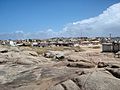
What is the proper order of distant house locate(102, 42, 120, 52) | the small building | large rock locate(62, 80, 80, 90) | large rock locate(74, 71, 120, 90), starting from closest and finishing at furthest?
large rock locate(74, 71, 120, 90), large rock locate(62, 80, 80, 90), distant house locate(102, 42, 120, 52), the small building

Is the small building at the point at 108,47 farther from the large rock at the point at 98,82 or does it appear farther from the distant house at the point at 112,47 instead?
the large rock at the point at 98,82

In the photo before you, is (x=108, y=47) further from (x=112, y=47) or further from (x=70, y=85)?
(x=70, y=85)

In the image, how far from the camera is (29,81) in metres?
21.2

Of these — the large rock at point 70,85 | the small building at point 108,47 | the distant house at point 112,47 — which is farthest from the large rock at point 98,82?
the small building at point 108,47

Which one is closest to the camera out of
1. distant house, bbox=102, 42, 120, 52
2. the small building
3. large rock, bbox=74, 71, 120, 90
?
large rock, bbox=74, 71, 120, 90

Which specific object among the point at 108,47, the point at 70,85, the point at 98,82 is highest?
the point at 98,82

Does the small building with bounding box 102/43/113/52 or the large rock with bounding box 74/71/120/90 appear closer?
the large rock with bounding box 74/71/120/90

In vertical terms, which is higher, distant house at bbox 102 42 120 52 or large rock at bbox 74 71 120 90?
large rock at bbox 74 71 120 90

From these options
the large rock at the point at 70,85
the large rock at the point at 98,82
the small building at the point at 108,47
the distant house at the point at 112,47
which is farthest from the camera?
the small building at the point at 108,47

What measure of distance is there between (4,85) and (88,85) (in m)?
8.14

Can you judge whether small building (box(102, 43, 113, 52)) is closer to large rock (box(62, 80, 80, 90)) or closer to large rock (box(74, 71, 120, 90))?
large rock (box(74, 71, 120, 90))

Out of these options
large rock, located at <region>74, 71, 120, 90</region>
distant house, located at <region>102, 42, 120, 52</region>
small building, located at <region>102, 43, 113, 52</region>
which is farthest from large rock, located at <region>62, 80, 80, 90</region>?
small building, located at <region>102, 43, 113, 52</region>

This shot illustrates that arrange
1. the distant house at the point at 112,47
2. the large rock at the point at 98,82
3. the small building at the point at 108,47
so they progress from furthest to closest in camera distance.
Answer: the small building at the point at 108,47 → the distant house at the point at 112,47 → the large rock at the point at 98,82

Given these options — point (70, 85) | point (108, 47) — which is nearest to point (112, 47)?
point (108, 47)
